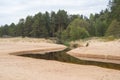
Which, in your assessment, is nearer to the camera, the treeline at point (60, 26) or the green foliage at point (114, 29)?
the green foliage at point (114, 29)

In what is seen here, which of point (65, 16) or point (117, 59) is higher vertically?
point (65, 16)

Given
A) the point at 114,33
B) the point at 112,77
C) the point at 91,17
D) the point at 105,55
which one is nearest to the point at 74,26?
the point at 114,33

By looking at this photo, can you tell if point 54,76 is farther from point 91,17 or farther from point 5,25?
point 5,25

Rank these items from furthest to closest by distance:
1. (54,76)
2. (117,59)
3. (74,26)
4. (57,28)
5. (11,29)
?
(11,29)
(57,28)
(74,26)
(117,59)
(54,76)

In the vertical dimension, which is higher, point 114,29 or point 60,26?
point 60,26

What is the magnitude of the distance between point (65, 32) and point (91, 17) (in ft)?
122

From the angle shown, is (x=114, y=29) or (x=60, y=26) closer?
(x=114, y=29)

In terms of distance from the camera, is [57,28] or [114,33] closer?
[114,33]

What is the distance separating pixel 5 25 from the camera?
187 metres

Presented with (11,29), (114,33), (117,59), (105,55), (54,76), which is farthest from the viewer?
(11,29)

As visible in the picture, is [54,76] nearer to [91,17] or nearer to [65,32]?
[65,32]

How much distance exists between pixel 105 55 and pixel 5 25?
153 metres

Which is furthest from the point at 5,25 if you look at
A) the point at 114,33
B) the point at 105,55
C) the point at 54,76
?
the point at 54,76

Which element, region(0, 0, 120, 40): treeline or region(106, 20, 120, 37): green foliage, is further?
region(0, 0, 120, 40): treeline
